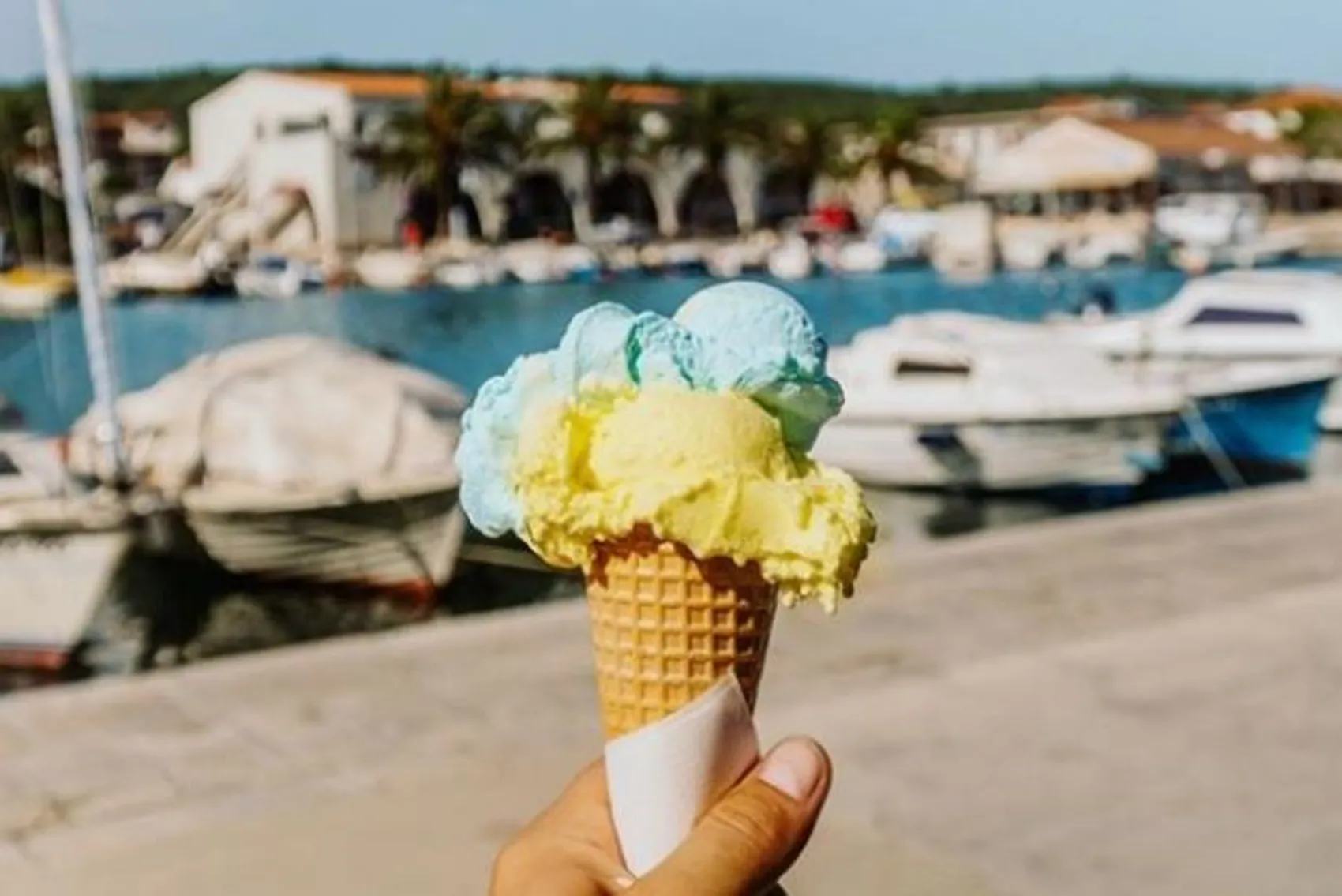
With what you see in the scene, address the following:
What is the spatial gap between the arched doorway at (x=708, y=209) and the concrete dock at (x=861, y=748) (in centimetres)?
8969

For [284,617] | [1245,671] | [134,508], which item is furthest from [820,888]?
[284,617]

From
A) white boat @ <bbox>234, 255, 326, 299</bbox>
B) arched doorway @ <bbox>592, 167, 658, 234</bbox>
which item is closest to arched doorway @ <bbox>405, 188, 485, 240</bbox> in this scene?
arched doorway @ <bbox>592, 167, 658, 234</bbox>

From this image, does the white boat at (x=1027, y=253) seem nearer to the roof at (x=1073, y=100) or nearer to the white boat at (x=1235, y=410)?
the white boat at (x=1235, y=410)

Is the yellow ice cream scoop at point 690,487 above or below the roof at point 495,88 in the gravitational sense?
above

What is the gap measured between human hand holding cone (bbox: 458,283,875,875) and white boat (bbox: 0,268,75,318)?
171 ft

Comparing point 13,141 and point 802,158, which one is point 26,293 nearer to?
point 13,141

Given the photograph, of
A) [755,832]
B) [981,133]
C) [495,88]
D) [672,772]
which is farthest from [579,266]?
[755,832]

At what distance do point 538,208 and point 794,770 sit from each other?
93782 mm

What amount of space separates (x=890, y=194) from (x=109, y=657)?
8878 cm

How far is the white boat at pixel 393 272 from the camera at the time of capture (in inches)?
2793

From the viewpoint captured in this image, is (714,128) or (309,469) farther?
(714,128)

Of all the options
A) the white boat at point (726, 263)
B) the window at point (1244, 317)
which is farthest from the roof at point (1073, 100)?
the window at point (1244, 317)

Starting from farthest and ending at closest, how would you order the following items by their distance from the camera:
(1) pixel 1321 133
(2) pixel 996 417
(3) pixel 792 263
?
(1) pixel 1321 133 → (3) pixel 792 263 → (2) pixel 996 417

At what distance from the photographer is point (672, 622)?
2.15m
